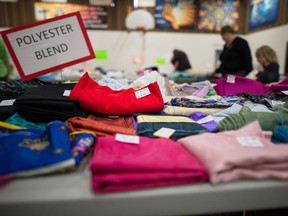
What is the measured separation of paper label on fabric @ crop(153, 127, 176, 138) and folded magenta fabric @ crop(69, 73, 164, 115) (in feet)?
0.72

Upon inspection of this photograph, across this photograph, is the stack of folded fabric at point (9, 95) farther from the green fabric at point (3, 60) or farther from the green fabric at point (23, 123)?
the green fabric at point (3, 60)

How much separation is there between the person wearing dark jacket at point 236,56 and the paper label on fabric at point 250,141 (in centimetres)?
218

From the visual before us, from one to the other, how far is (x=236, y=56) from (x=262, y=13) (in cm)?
270

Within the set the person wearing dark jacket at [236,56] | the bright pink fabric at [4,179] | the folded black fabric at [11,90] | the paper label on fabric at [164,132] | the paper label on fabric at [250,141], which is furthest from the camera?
the person wearing dark jacket at [236,56]

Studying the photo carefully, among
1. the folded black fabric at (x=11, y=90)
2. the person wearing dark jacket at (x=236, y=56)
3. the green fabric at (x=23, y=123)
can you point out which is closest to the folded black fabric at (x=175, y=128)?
the green fabric at (x=23, y=123)

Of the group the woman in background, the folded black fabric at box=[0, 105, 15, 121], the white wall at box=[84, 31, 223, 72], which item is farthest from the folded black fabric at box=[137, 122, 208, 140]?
the white wall at box=[84, 31, 223, 72]

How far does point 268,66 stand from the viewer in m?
2.78

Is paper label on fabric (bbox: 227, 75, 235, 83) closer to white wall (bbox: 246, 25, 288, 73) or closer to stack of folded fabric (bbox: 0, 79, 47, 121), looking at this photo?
stack of folded fabric (bbox: 0, 79, 47, 121)

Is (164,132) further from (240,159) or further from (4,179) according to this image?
(4,179)

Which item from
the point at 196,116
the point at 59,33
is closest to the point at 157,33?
the point at 59,33

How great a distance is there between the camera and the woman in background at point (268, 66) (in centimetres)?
269

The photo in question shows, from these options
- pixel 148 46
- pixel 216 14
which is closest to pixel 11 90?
pixel 148 46

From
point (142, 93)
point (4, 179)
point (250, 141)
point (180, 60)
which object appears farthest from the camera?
point (180, 60)

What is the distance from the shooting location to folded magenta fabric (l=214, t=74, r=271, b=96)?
1.55 meters
